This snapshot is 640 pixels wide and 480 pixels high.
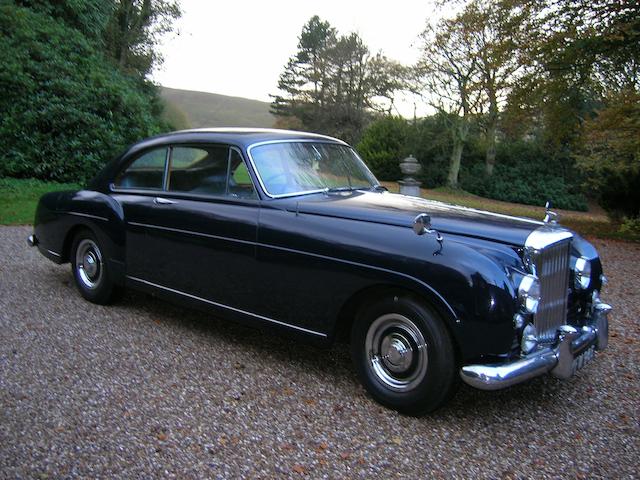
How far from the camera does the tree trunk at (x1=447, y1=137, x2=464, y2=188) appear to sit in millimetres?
29250

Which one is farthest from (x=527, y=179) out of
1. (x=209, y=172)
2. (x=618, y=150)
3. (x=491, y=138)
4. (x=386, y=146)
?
(x=209, y=172)

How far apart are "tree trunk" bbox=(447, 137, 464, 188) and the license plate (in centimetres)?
2602

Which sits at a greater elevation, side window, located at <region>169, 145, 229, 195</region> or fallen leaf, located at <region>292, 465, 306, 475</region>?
side window, located at <region>169, 145, 229, 195</region>

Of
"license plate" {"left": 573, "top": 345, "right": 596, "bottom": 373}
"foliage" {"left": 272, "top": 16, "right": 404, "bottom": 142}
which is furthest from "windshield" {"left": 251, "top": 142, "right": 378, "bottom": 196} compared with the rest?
"foliage" {"left": 272, "top": 16, "right": 404, "bottom": 142}

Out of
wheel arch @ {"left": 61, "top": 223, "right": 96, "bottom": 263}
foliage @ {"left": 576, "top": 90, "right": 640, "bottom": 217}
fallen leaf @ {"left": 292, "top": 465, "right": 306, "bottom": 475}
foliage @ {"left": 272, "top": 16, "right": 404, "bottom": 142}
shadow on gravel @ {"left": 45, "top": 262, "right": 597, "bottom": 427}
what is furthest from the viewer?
foliage @ {"left": 272, "top": 16, "right": 404, "bottom": 142}

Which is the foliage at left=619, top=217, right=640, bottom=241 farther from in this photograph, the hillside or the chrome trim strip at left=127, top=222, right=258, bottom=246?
the hillside

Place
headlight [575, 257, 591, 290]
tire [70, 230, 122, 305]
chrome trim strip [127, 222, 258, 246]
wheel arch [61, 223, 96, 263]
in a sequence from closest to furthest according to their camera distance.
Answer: headlight [575, 257, 591, 290], chrome trim strip [127, 222, 258, 246], tire [70, 230, 122, 305], wheel arch [61, 223, 96, 263]

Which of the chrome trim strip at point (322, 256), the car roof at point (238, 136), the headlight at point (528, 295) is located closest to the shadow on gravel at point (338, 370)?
the chrome trim strip at point (322, 256)

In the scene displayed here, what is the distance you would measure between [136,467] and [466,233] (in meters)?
2.31

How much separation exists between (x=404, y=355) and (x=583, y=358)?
3.86ft

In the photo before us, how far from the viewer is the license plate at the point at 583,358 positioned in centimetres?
352

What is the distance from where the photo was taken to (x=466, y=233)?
3.56 metres

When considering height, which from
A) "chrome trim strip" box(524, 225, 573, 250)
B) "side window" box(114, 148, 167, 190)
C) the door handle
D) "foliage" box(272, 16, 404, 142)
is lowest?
the door handle

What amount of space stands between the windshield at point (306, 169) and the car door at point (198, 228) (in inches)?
6.8
